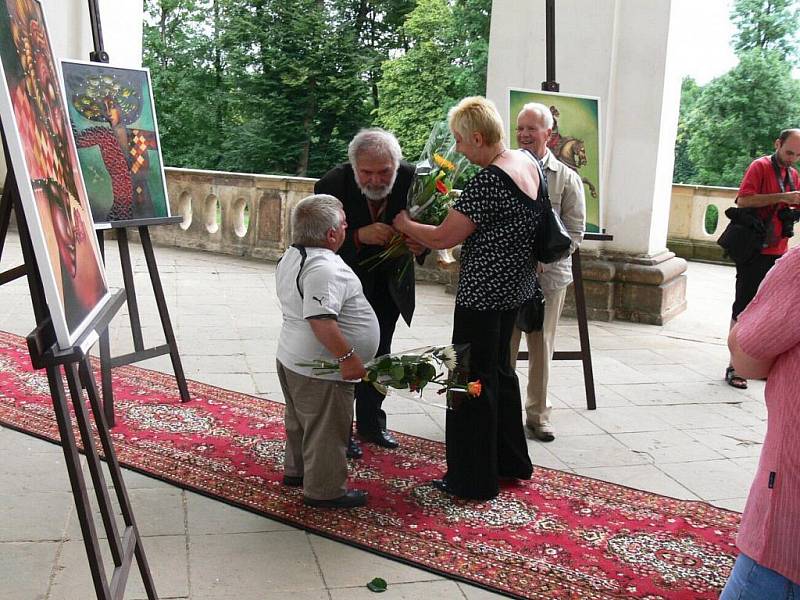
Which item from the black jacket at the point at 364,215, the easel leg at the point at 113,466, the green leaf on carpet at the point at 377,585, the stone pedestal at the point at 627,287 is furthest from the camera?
the stone pedestal at the point at 627,287

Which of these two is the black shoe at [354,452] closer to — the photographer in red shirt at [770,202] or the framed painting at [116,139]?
the framed painting at [116,139]

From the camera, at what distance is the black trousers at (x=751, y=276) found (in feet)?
21.5

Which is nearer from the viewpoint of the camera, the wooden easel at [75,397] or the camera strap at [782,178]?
the wooden easel at [75,397]

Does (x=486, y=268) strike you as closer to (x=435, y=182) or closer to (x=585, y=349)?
(x=435, y=182)

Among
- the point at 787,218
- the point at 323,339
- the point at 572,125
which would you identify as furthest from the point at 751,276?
the point at 323,339

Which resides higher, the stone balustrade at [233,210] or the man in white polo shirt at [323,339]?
the man in white polo shirt at [323,339]

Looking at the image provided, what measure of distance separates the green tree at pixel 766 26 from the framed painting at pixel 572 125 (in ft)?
65.8

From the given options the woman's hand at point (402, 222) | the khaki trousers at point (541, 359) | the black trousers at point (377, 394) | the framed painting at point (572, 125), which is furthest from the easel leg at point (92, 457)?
the framed painting at point (572, 125)

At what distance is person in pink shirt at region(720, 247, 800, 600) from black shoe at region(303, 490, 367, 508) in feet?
7.04

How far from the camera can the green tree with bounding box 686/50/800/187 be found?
920 inches

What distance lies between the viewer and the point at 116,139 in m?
5.34

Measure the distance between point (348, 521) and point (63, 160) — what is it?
190cm

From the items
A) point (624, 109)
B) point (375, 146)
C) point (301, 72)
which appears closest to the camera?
point (375, 146)

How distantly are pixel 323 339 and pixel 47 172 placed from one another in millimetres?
1394
